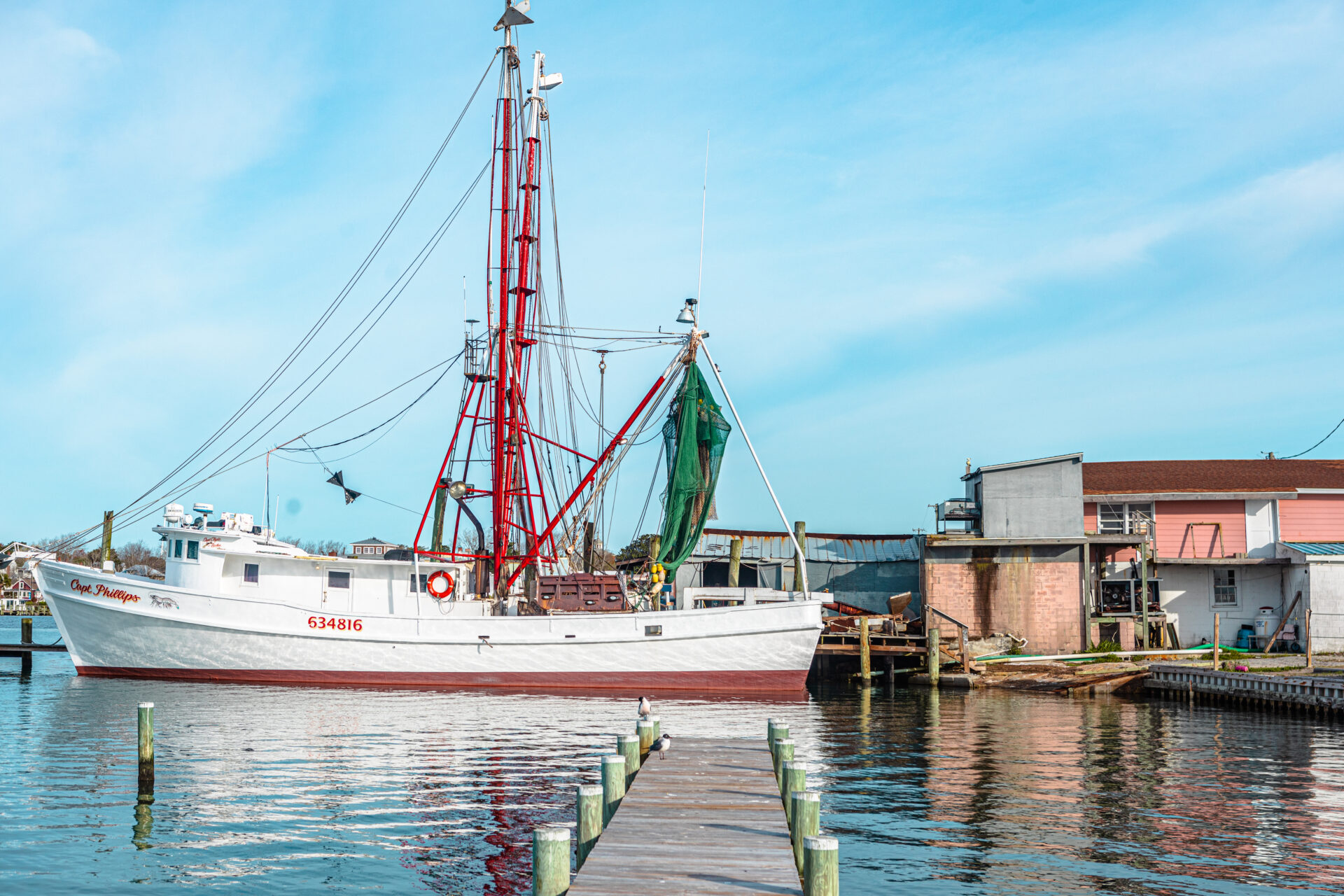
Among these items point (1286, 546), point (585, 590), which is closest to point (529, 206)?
point (585, 590)

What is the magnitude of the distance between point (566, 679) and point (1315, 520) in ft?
94.4

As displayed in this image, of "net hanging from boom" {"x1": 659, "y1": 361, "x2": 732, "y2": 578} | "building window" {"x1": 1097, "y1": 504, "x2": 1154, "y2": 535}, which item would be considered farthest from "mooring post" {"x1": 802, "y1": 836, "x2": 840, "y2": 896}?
"building window" {"x1": 1097, "y1": 504, "x2": 1154, "y2": 535}

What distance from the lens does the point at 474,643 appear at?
30.8 meters

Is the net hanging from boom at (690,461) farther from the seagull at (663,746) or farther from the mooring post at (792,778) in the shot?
the mooring post at (792,778)

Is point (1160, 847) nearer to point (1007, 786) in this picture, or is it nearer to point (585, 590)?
point (1007, 786)

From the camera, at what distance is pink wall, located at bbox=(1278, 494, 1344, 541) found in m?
38.5

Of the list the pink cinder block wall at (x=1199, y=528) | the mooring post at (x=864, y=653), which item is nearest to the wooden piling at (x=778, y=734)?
the mooring post at (x=864, y=653)

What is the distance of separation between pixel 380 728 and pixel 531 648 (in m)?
8.92

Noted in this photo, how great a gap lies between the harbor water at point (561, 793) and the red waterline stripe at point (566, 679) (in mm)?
3266

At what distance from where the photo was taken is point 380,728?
22094 mm

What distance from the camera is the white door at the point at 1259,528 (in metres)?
38.1

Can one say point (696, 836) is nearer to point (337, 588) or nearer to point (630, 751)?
point (630, 751)

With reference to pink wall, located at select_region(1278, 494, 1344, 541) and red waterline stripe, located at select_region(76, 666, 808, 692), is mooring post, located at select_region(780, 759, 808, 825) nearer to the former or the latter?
red waterline stripe, located at select_region(76, 666, 808, 692)

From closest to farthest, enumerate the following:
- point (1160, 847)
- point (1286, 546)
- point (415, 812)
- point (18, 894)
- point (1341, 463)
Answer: point (18, 894)
point (1160, 847)
point (415, 812)
point (1286, 546)
point (1341, 463)
